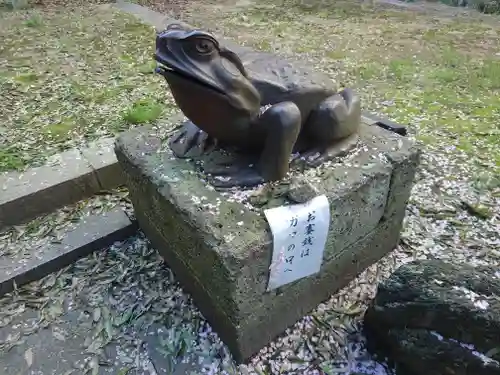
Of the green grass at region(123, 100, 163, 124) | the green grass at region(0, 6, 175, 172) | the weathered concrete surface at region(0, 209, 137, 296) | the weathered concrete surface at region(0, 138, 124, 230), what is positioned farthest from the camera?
the green grass at region(123, 100, 163, 124)

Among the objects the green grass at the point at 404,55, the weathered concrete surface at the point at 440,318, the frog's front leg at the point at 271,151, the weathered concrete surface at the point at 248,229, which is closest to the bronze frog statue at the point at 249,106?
the frog's front leg at the point at 271,151

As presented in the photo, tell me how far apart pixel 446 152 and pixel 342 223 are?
156 centimetres

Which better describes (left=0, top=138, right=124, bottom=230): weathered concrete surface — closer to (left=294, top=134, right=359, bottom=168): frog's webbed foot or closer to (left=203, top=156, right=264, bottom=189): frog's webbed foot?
(left=203, top=156, right=264, bottom=189): frog's webbed foot

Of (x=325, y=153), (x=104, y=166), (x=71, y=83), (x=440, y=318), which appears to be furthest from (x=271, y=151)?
(x=71, y=83)

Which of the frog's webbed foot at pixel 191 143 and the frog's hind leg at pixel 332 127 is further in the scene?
the frog's webbed foot at pixel 191 143

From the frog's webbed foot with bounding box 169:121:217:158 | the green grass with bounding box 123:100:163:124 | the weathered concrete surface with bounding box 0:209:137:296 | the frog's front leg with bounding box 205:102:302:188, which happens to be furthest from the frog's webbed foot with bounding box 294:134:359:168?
the green grass with bounding box 123:100:163:124

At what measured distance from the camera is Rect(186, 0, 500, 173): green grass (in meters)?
3.12

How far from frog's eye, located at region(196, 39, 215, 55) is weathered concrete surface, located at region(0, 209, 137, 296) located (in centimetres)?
121

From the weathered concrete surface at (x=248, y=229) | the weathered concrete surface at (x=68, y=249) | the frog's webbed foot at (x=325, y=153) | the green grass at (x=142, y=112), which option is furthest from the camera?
the green grass at (x=142, y=112)

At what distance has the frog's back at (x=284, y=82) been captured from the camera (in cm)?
149

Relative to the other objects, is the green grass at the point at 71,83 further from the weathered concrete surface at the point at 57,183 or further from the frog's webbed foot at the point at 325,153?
the frog's webbed foot at the point at 325,153

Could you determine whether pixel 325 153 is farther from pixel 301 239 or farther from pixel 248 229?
pixel 248 229

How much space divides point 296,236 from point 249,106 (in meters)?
0.49

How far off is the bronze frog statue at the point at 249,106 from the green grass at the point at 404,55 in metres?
1.58
